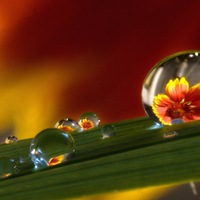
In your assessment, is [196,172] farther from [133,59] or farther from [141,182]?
[133,59]

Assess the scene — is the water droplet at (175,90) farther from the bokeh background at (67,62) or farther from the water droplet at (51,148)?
the bokeh background at (67,62)

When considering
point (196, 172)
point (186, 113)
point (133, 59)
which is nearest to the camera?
point (196, 172)

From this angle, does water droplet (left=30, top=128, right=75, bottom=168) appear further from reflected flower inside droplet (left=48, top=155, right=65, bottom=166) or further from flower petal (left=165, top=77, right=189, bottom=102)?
flower petal (left=165, top=77, right=189, bottom=102)

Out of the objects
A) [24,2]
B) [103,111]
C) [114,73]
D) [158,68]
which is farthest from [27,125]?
[158,68]

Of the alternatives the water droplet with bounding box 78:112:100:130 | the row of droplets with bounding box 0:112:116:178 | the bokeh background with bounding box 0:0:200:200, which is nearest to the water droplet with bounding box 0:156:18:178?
the row of droplets with bounding box 0:112:116:178

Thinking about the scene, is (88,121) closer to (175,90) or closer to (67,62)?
(175,90)

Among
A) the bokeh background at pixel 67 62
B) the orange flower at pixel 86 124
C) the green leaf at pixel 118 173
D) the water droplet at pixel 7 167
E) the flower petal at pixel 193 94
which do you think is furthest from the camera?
the bokeh background at pixel 67 62

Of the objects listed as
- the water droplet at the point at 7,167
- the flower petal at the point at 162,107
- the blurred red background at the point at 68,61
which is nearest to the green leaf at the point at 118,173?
the water droplet at the point at 7,167
